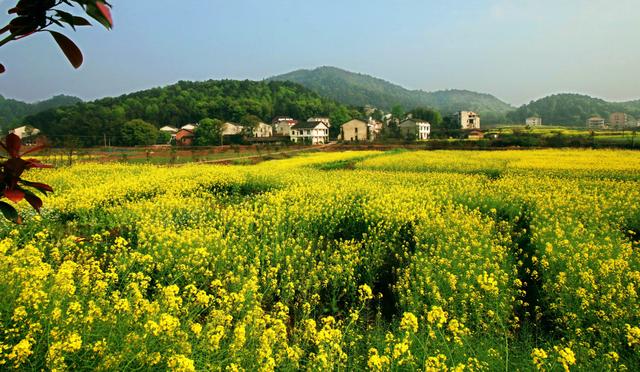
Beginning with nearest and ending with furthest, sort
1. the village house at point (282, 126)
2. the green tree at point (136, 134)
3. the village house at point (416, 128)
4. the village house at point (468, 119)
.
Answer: the green tree at point (136, 134) → the village house at point (416, 128) → the village house at point (282, 126) → the village house at point (468, 119)

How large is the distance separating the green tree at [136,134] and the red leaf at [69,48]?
6339 centimetres

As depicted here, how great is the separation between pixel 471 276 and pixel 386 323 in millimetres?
1482

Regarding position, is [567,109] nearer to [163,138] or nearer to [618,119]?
[618,119]

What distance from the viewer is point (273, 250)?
6.86 metres

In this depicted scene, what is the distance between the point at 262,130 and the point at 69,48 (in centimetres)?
9346

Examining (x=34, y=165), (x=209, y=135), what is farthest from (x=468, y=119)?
(x=34, y=165)

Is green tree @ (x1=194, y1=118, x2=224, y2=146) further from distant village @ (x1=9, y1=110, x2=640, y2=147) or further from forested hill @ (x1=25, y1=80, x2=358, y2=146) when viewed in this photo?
forested hill @ (x1=25, y1=80, x2=358, y2=146)

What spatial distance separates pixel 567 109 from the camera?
472ft

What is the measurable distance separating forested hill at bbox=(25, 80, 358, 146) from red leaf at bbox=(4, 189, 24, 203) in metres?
62.9

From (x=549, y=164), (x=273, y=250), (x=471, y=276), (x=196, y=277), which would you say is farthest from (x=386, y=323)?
(x=549, y=164)

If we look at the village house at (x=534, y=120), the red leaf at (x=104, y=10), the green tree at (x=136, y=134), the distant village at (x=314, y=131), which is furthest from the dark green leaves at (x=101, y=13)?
the village house at (x=534, y=120)

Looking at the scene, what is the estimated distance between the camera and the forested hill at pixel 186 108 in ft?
207

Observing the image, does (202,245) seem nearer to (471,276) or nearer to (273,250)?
(273,250)

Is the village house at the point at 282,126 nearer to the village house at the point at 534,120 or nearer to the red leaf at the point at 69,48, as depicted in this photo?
the village house at the point at 534,120
